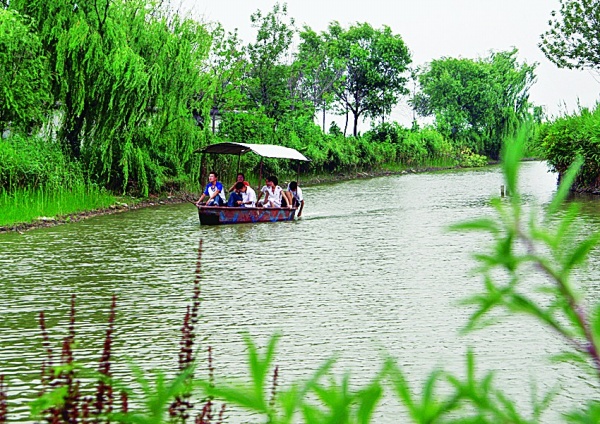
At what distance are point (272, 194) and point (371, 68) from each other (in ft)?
165

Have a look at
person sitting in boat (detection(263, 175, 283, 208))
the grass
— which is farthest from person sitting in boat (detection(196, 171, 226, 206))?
the grass

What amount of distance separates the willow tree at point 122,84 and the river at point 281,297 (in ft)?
15.3

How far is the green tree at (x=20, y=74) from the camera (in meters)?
26.8

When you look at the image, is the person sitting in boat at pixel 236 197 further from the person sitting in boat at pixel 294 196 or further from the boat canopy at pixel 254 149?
the boat canopy at pixel 254 149

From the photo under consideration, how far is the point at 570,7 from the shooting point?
54.2 metres

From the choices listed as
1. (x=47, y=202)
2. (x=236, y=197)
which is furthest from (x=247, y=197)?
(x=47, y=202)

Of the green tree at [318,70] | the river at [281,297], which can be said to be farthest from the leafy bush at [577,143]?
the green tree at [318,70]

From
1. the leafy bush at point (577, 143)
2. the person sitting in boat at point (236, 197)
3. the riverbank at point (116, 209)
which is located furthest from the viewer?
the leafy bush at point (577, 143)

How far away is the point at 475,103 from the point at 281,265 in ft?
257

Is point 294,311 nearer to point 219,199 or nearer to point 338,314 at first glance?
point 338,314

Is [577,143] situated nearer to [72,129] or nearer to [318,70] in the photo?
[72,129]

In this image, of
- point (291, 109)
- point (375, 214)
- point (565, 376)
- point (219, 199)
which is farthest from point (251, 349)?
point (291, 109)

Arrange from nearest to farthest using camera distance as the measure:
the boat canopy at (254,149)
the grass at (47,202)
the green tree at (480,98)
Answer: the grass at (47,202)
the boat canopy at (254,149)
the green tree at (480,98)

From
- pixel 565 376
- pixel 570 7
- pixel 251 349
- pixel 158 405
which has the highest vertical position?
pixel 570 7
